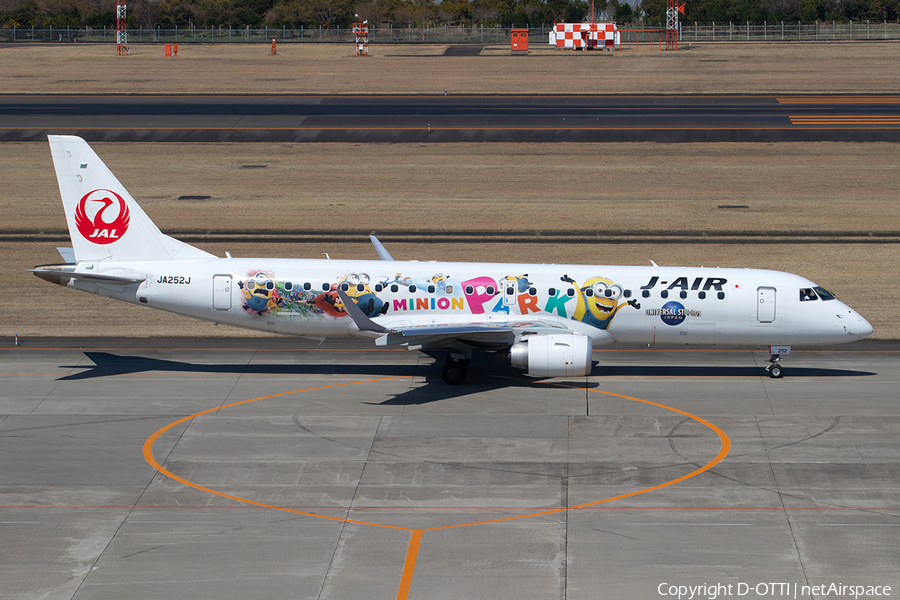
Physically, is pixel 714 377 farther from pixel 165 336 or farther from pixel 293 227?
pixel 293 227

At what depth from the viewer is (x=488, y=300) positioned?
37.2 m

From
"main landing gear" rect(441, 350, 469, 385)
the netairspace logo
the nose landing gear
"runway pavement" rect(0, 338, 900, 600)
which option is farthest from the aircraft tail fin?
the netairspace logo

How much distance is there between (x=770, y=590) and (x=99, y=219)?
92.8 feet

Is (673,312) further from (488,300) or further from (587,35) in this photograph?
(587,35)

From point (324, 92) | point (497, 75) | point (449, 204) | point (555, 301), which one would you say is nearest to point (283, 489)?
point (555, 301)

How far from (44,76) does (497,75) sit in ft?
166

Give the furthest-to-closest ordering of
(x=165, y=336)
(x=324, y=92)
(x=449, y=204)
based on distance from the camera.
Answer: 1. (x=324, y=92)
2. (x=449, y=204)
3. (x=165, y=336)

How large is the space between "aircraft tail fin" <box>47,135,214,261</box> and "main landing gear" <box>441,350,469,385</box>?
11.6 m

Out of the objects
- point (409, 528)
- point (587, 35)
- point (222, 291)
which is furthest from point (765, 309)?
point (587, 35)

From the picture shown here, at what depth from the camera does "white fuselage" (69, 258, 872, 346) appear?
1455 inches

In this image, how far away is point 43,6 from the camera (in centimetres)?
18438

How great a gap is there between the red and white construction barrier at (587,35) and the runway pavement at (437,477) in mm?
95195

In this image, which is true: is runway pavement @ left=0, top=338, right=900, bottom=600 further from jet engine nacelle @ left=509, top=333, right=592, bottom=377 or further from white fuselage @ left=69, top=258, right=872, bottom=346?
white fuselage @ left=69, top=258, right=872, bottom=346

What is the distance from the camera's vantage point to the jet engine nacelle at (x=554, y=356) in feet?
114
